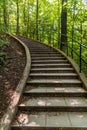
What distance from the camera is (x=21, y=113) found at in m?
4.48

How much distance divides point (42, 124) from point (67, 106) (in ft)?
2.76

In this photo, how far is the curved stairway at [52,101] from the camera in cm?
396

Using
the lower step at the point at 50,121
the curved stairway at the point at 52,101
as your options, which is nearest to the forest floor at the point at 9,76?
the curved stairway at the point at 52,101

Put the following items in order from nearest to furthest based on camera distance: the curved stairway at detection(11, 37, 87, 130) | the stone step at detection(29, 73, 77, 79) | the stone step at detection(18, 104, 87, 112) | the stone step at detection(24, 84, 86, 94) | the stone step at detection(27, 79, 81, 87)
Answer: the curved stairway at detection(11, 37, 87, 130) < the stone step at detection(18, 104, 87, 112) < the stone step at detection(24, 84, 86, 94) < the stone step at detection(27, 79, 81, 87) < the stone step at detection(29, 73, 77, 79)

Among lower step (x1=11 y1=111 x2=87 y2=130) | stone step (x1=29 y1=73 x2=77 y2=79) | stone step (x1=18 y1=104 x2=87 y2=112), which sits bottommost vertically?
lower step (x1=11 y1=111 x2=87 y2=130)

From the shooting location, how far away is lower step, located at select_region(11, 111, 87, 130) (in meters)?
3.84

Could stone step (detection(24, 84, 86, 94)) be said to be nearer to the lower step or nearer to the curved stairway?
the curved stairway

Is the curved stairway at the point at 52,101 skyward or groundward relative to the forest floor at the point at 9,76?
groundward

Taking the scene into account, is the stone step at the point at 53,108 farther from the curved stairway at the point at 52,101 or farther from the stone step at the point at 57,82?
the stone step at the point at 57,82

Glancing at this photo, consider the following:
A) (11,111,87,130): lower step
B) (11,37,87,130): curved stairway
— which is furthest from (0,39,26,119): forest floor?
(11,111,87,130): lower step

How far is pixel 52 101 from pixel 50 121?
2.97ft

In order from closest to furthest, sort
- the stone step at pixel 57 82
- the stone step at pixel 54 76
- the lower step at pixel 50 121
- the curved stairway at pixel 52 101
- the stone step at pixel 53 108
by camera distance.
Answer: the lower step at pixel 50 121 → the curved stairway at pixel 52 101 → the stone step at pixel 53 108 → the stone step at pixel 57 82 → the stone step at pixel 54 76

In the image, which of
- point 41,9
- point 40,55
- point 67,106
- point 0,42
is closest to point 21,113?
point 67,106

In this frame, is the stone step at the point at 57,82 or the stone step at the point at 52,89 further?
the stone step at the point at 57,82
